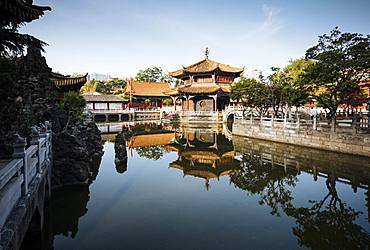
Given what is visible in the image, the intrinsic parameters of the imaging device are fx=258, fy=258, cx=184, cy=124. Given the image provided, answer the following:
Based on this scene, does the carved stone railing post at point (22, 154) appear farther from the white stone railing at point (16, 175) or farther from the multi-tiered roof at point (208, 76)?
the multi-tiered roof at point (208, 76)

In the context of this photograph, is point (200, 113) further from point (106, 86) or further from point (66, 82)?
point (106, 86)

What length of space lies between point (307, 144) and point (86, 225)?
15.3 meters

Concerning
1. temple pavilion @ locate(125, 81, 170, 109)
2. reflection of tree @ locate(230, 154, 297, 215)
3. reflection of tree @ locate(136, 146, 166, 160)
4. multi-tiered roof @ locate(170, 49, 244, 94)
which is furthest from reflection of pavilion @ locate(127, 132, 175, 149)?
temple pavilion @ locate(125, 81, 170, 109)

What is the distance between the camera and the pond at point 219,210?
583 centimetres

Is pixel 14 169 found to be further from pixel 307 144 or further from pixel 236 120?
pixel 236 120

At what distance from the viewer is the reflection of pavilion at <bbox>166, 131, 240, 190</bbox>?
12.1 metres

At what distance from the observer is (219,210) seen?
761 centimetres

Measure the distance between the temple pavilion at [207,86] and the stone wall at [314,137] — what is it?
14.4 meters

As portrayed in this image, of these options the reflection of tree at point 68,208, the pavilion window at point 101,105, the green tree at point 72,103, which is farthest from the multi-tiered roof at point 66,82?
the reflection of tree at point 68,208

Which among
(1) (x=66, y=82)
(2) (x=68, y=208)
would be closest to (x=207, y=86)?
(1) (x=66, y=82)

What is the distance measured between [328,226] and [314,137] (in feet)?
37.5

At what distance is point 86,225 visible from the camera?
6.54m

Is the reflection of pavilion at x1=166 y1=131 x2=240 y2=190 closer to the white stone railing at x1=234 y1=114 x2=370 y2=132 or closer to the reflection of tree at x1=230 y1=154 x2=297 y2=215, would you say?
the reflection of tree at x1=230 y1=154 x2=297 y2=215

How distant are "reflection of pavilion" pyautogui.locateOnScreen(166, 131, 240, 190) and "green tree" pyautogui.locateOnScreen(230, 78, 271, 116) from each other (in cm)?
625
